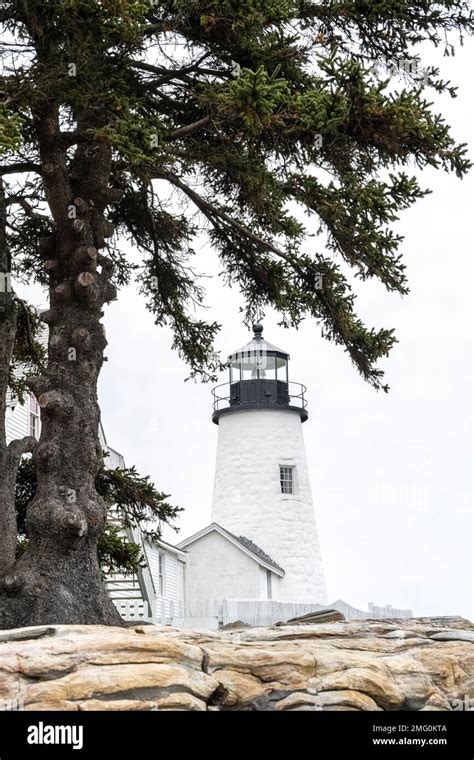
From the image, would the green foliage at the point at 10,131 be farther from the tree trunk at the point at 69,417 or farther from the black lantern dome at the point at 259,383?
the black lantern dome at the point at 259,383

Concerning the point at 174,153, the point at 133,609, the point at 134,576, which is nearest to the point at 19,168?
the point at 174,153

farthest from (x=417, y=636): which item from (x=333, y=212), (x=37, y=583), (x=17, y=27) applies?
(x=17, y=27)

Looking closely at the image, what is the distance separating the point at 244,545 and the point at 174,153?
73.4ft

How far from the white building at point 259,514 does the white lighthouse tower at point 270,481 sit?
0.03m

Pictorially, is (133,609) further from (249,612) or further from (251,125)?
(251,125)

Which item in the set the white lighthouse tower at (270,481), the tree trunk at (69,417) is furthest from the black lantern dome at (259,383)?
the tree trunk at (69,417)

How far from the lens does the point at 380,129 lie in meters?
12.7

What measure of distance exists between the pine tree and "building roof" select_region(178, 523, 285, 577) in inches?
728

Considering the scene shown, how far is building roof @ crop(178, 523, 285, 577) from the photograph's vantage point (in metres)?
34.0

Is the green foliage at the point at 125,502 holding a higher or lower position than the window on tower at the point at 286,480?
lower

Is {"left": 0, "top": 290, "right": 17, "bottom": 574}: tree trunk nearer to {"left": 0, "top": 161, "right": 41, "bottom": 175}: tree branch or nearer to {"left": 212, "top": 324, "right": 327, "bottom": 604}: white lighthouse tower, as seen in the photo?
{"left": 0, "top": 161, "right": 41, "bottom": 175}: tree branch

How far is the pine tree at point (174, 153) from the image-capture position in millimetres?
12391

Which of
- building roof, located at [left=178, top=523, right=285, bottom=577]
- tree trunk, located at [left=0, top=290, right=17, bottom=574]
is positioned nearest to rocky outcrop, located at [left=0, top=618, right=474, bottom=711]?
tree trunk, located at [left=0, top=290, right=17, bottom=574]
